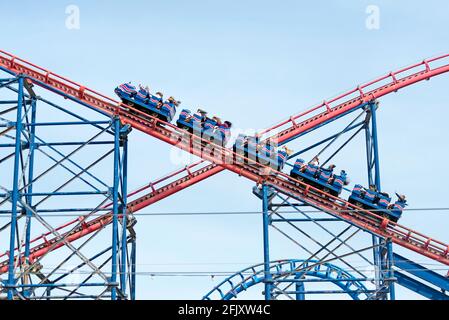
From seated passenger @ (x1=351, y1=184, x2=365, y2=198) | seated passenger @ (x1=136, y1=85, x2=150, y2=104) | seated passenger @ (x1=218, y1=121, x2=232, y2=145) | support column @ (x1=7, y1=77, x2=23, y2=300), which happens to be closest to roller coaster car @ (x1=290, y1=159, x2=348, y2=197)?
seated passenger @ (x1=351, y1=184, x2=365, y2=198)

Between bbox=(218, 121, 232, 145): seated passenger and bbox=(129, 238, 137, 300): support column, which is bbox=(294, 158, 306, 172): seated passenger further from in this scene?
bbox=(129, 238, 137, 300): support column

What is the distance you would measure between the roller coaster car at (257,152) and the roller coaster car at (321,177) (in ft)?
2.16

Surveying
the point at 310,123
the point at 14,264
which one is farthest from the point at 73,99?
the point at 310,123

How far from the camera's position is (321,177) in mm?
33906

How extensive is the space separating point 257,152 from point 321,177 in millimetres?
2175

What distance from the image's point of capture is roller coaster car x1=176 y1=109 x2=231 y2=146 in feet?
111

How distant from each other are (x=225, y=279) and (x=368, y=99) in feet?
27.6

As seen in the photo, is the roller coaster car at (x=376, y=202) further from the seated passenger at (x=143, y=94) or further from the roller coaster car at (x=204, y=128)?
the seated passenger at (x=143, y=94)

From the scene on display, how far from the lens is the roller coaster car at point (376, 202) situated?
33.7m

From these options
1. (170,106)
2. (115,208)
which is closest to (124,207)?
(115,208)

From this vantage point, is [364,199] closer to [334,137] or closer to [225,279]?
[334,137]

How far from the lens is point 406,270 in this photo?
33469 millimetres

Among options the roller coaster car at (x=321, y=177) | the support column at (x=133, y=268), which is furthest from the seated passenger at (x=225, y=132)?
the support column at (x=133, y=268)

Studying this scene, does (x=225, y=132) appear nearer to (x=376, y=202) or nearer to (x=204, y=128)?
(x=204, y=128)
